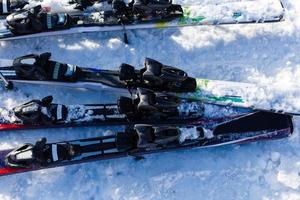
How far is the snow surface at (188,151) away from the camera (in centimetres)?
814

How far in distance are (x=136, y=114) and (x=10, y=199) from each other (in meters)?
2.62

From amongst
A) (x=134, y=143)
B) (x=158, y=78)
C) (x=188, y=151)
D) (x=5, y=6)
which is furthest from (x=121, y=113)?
(x=5, y=6)

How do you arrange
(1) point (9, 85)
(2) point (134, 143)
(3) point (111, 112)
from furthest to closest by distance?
(1) point (9, 85) < (3) point (111, 112) < (2) point (134, 143)

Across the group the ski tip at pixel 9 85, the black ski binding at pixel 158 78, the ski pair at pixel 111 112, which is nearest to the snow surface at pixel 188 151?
the ski tip at pixel 9 85

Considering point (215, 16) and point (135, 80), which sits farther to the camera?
point (215, 16)

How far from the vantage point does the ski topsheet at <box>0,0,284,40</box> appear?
9211 millimetres

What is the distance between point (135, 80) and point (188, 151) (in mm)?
1596

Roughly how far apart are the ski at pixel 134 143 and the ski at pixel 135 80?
323 millimetres

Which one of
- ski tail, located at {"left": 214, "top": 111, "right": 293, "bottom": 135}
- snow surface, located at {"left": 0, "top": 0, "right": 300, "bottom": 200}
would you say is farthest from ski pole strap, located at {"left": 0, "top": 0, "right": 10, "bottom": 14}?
ski tail, located at {"left": 214, "top": 111, "right": 293, "bottom": 135}

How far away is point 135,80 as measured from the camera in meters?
8.61

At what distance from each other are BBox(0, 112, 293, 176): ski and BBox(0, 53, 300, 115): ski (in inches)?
12.7

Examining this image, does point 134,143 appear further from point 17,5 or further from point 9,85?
point 17,5

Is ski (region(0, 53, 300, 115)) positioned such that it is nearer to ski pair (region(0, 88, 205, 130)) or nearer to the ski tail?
the ski tail

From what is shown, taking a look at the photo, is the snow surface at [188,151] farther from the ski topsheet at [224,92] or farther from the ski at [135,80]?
the ski at [135,80]
